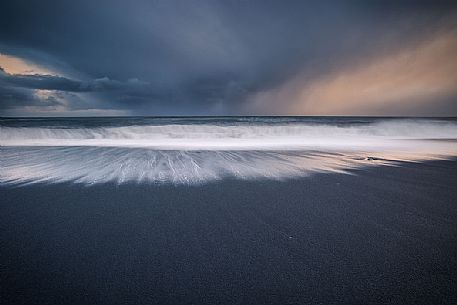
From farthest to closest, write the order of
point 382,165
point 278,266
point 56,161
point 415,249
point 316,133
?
1. point 316,133
2. point 56,161
3. point 382,165
4. point 415,249
5. point 278,266

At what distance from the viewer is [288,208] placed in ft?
10.9

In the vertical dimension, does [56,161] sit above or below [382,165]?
below

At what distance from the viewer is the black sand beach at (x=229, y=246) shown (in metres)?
1.73

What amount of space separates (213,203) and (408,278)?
2197 millimetres

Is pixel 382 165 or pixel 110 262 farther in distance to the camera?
pixel 382 165

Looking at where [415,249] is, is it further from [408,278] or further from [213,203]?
[213,203]

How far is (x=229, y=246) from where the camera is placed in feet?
7.70

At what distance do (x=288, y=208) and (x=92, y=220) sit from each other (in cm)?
222

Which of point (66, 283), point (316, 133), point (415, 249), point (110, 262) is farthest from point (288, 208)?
point (316, 133)

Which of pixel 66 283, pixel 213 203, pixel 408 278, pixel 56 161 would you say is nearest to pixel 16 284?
pixel 66 283

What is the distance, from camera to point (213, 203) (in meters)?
3.53

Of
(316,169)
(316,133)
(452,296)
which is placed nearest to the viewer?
(452,296)

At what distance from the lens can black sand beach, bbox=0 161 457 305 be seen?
1726 millimetres

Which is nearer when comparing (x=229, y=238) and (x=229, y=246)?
(x=229, y=246)
